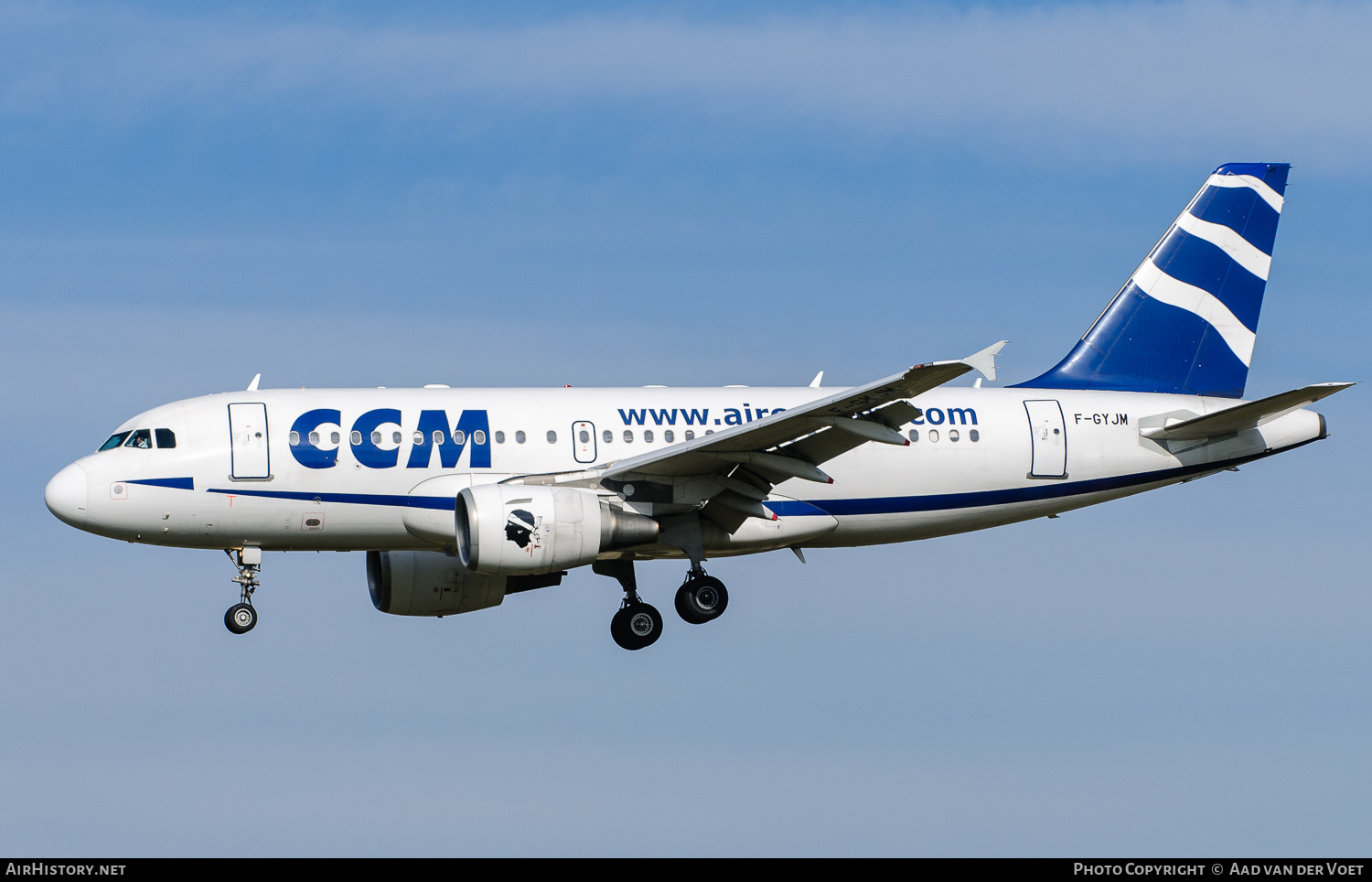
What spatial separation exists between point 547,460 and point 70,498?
300 inches

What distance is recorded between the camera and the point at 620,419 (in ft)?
88.9

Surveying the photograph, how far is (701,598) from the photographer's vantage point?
26891 mm

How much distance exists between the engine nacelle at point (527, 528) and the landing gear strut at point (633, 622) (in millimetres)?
3340

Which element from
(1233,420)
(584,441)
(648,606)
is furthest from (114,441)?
(1233,420)

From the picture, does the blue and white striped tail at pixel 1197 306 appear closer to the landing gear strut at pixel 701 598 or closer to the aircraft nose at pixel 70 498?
the landing gear strut at pixel 701 598

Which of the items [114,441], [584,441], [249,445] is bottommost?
[584,441]

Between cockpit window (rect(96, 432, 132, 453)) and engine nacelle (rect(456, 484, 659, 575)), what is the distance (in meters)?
6.03

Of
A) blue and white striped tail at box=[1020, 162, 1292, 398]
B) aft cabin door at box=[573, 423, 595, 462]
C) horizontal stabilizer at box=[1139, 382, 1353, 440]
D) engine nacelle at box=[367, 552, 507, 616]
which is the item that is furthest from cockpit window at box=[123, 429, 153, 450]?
horizontal stabilizer at box=[1139, 382, 1353, 440]

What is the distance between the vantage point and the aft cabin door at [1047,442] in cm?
2841

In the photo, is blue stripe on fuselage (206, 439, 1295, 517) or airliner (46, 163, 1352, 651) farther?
blue stripe on fuselage (206, 439, 1295, 517)

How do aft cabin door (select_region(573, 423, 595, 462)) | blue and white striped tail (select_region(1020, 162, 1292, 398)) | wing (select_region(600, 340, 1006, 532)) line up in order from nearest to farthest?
wing (select_region(600, 340, 1006, 532)), aft cabin door (select_region(573, 423, 595, 462)), blue and white striped tail (select_region(1020, 162, 1292, 398))

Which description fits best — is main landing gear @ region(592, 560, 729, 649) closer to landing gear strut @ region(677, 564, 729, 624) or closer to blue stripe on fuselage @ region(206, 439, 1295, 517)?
landing gear strut @ region(677, 564, 729, 624)

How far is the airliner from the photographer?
81.2 ft

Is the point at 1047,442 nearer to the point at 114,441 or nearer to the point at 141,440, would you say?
the point at 141,440
